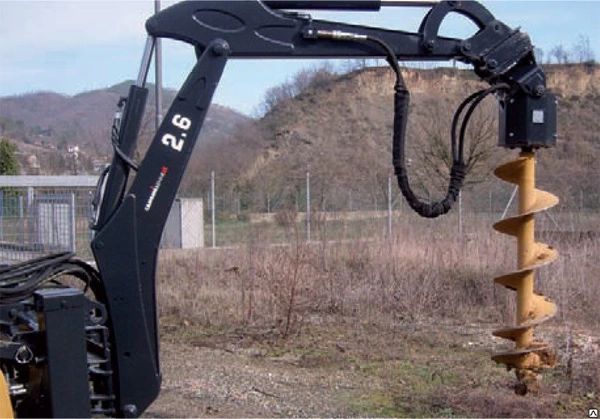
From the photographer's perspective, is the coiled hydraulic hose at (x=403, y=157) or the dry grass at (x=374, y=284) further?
the dry grass at (x=374, y=284)

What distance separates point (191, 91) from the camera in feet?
18.7

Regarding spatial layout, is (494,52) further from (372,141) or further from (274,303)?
(372,141)

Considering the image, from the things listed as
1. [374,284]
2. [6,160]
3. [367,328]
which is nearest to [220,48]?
[367,328]

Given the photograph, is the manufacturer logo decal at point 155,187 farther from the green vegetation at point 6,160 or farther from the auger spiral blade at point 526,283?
the green vegetation at point 6,160

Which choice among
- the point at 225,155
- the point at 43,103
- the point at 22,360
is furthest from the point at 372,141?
the point at 22,360

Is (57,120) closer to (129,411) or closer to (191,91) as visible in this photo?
(191,91)

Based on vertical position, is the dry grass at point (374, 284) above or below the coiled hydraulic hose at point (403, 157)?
below

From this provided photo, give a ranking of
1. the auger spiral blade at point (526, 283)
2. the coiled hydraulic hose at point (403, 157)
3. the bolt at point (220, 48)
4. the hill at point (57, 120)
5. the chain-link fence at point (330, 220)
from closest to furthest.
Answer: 1. the bolt at point (220, 48)
2. the coiled hydraulic hose at point (403, 157)
3. the auger spiral blade at point (526, 283)
4. the chain-link fence at point (330, 220)
5. the hill at point (57, 120)

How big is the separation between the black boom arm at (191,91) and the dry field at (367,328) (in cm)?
245

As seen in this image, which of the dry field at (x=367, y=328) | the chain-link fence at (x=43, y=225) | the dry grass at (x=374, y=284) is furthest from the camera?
the chain-link fence at (x=43, y=225)

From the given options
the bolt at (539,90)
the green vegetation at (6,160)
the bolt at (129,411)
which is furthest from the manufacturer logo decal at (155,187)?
the green vegetation at (6,160)

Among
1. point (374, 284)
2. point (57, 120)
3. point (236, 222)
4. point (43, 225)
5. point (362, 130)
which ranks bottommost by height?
point (236, 222)

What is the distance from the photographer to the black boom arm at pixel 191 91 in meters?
5.39

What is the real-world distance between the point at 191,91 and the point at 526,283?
9.89ft
